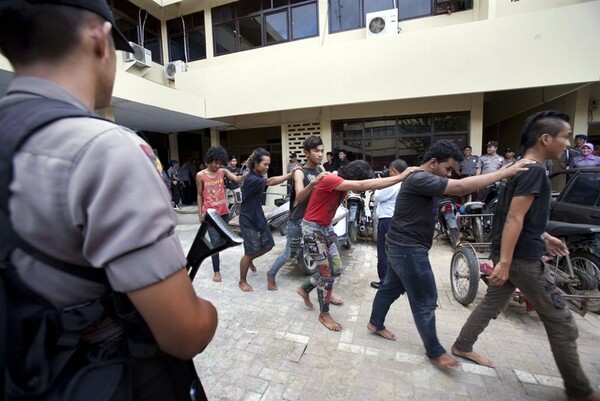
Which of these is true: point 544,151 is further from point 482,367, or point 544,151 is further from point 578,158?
point 578,158

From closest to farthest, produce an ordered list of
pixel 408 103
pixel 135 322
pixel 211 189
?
1. pixel 135 322
2. pixel 211 189
3. pixel 408 103

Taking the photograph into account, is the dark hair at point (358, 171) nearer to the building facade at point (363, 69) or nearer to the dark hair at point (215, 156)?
the dark hair at point (215, 156)

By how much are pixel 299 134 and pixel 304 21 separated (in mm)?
3552

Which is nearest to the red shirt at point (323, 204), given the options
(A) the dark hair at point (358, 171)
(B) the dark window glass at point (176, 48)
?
(A) the dark hair at point (358, 171)

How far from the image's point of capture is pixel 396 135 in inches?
350

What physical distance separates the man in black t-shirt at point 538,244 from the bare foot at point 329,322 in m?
1.41

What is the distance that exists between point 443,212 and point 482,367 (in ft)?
11.0

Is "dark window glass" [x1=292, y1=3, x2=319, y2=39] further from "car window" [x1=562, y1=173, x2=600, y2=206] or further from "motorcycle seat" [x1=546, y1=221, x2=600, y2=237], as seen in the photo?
"motorcycle seat" [x1=546, y1=221, x2=600, y2=237]

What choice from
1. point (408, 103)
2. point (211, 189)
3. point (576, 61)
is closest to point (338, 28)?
point (408, 103)

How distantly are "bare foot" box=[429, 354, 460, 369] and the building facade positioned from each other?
275 inches

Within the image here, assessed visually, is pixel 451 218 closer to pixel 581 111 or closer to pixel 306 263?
pixel 306 263

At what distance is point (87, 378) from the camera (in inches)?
25.4

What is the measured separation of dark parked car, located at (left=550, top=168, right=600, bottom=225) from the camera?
3434 mm

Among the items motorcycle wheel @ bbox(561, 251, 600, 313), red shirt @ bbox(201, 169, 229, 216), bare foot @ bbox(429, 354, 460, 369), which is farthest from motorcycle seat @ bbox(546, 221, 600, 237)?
red shirt @ bbox(201, 169, 229, 216)
